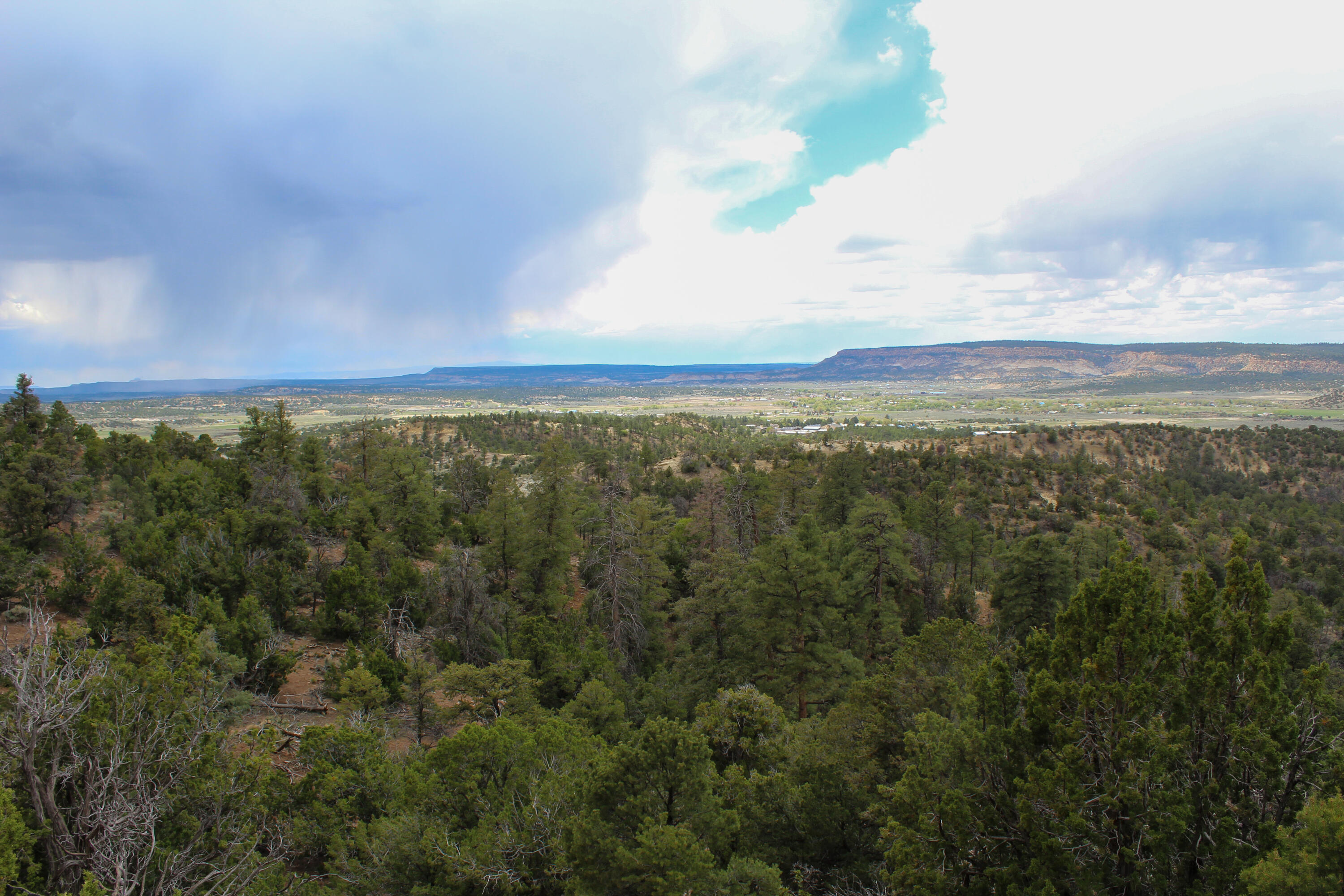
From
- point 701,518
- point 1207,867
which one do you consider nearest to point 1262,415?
point 701,518

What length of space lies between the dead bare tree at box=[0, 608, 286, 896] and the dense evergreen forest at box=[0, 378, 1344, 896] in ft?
0.32

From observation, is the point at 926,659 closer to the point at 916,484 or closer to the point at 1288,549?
the point at 916,484

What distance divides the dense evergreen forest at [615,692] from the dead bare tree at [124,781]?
0.32ft

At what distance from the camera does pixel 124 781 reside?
35.0 feet

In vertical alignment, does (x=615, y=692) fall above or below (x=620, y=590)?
below

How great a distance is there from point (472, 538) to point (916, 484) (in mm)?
38424

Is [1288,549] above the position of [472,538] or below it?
below

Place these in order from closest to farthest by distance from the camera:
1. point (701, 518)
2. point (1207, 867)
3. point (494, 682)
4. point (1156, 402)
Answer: point (1207, 867) → point (494, 682) → point (701, 518) → point (1156, 402)

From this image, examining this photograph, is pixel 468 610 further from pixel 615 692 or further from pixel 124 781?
pixel 124 781

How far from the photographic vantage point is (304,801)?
1320 cm

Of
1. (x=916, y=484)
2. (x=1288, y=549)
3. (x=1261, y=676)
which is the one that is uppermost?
(x=1261, y=676)

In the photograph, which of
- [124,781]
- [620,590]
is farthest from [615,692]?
[124,781]

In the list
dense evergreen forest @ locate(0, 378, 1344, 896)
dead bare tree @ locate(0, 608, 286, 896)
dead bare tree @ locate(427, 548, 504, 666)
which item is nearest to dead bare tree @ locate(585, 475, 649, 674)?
dense evergreen forest @ locate(0, 378, 1344, 896)

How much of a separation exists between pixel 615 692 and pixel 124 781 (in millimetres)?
13117
